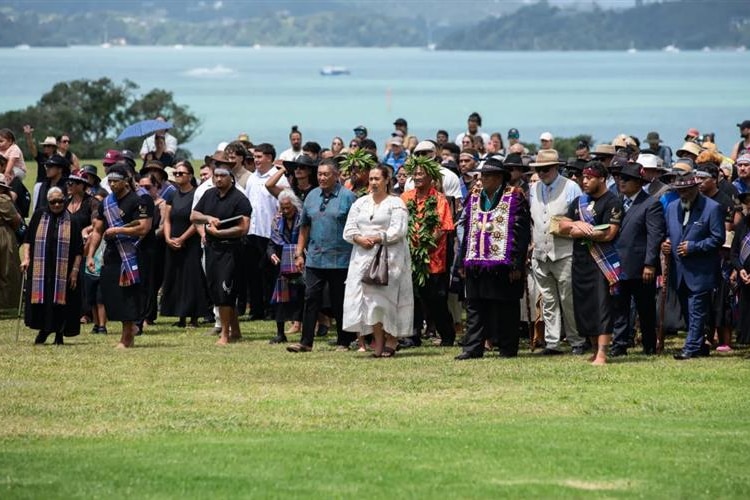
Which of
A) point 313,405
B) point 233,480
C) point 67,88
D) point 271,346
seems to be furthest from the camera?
point 67,88

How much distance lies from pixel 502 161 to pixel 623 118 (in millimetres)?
100550

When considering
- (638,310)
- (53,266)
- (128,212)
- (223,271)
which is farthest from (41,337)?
(638,310)

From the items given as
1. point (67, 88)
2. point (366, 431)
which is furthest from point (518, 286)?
point (67, 88)

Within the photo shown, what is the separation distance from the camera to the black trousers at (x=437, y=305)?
711 inches

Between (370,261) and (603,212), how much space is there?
90.6 inches

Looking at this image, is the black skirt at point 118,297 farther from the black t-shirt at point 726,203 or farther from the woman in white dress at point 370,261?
the black t-shirt at point 726,203

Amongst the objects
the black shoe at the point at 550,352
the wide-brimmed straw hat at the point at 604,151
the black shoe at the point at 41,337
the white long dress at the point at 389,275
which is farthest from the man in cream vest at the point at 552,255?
the black shoe at the point at 41,337

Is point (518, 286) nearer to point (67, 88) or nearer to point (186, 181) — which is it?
point (186, 181)

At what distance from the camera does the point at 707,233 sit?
652 inches

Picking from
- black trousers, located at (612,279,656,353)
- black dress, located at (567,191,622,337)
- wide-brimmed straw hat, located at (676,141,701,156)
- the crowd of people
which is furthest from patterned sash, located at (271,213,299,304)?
wide-brimmed straw hat, located at (676,141,701,156)

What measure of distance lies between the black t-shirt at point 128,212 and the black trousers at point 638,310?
4.95 metres

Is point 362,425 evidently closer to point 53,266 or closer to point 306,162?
point 306,162

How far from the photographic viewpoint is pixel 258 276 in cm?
2120

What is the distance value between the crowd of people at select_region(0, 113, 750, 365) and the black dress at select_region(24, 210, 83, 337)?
Answer: 17 millimetres
